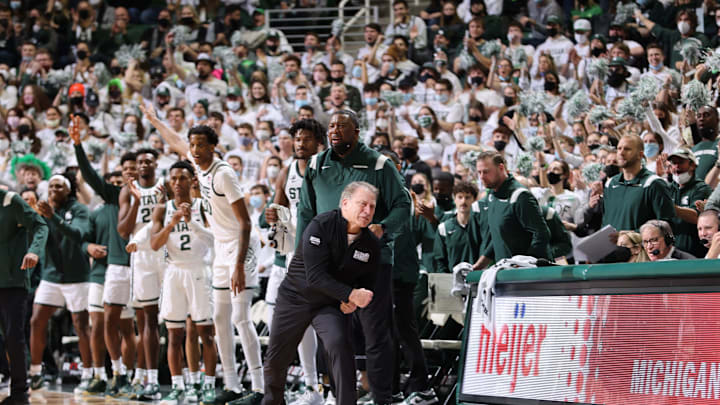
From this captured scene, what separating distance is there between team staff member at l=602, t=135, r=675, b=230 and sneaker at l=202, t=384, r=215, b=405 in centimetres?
352

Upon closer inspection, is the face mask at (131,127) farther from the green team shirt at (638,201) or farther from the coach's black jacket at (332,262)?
the coach's black jacket at (332,262)

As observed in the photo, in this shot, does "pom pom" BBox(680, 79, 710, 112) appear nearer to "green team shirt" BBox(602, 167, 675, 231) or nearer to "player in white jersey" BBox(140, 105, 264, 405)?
"green team shirt" BBox(602, 167, 675, 231)

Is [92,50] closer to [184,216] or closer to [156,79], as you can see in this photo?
[156,79]

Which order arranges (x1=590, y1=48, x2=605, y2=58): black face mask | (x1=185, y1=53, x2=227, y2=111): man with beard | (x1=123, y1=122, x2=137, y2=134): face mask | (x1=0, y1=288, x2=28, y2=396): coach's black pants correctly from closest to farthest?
(x1=0, y1=288, x2=28, y2=396): coach's black pants
(x1=590, y1=48, x2=605, y2=58): black face mask
(x1=123, y1=122, x2=137, y2=134): face mask
(x1=185, y1=53, x2=227, y2=111): man with beard

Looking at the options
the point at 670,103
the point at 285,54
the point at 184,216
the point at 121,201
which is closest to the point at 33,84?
the point at 285,54

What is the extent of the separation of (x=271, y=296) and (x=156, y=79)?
9.04m

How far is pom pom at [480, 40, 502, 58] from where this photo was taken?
1282 cm

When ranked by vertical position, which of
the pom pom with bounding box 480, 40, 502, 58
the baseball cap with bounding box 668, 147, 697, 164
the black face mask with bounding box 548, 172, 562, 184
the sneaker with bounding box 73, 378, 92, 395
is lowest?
the sneaker with bounding box 73, 378, 92, 395

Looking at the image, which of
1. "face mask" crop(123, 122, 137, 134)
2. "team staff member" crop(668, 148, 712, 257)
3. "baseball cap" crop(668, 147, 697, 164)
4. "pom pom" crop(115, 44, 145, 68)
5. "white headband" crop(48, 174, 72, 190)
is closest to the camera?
"team staff member" crop(668, 148, 712, 257)

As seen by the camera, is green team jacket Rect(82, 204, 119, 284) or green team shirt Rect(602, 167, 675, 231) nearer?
green team shirt Rect(602, 167, 675, 231)

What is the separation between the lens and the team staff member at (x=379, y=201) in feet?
20.1

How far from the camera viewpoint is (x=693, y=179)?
7277mm

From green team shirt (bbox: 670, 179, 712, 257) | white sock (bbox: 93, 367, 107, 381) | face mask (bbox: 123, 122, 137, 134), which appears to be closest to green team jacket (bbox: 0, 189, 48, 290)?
white sock (bbox: 93, 367, 107, 381)

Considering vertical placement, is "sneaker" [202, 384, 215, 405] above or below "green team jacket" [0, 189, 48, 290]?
below
